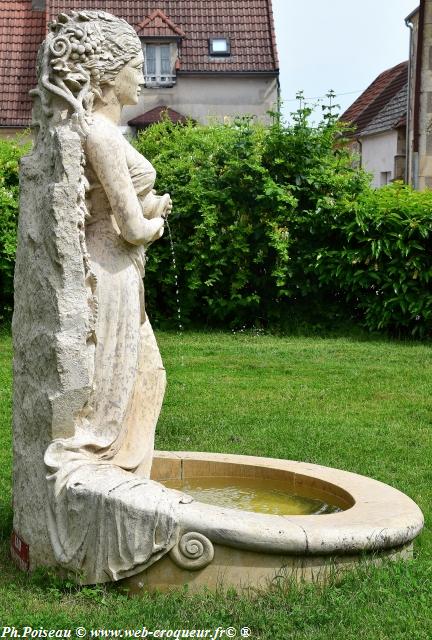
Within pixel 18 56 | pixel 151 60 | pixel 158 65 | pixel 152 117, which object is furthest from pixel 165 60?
pixel 18 56

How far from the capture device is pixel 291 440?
9062 millimetres

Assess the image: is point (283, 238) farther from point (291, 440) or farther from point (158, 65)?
point (158, 65)

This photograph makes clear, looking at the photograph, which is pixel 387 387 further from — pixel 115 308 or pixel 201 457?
pixel 115 308

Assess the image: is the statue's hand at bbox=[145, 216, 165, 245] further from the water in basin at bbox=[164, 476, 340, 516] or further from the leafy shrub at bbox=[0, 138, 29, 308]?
the leafy shrub at bbox=[0, 138, 29, 308]

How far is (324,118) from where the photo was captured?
47.9 ft

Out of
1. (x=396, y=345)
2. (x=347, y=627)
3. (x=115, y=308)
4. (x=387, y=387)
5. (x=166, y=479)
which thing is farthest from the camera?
(x=396, y=345)

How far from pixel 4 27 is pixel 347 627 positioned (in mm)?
26818

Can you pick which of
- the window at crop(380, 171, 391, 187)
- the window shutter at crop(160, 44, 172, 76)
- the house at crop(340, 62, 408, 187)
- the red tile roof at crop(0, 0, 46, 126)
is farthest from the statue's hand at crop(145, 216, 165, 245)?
the window at crop(380, 171, 391, 187)

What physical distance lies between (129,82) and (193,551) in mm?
2436

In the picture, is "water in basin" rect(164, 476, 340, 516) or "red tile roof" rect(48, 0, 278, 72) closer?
"water in basin" rect(164, 476, 340, 516)

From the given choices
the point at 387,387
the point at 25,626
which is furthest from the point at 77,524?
the point at 387,387

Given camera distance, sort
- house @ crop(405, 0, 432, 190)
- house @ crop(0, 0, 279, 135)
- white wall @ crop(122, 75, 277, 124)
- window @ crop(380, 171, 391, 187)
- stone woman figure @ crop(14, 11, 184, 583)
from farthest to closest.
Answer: window @ crop(380, 171, 391, 187)
white wall @ crop(122, 75, 277, 124)
house @ crop(0, 0, 279, 135)
house @ crop(405, 0, 432, 190)
stone woman figure @ crop(14, 11, 184, 583)

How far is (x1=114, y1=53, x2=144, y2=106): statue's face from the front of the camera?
5.66 metres

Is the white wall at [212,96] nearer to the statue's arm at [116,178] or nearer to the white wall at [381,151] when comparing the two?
the white wall at [381,151]
